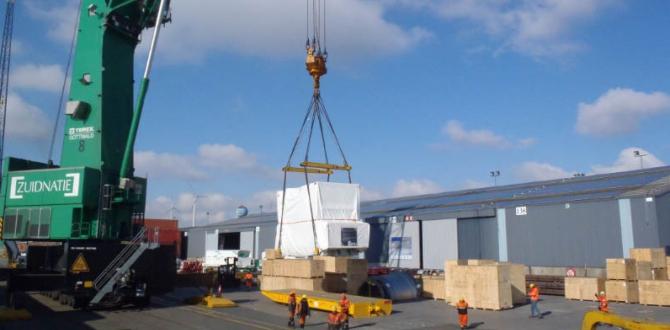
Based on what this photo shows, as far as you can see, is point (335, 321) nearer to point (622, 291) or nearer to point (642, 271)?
point (622, 291)

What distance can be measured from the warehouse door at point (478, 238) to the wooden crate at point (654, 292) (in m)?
11.6

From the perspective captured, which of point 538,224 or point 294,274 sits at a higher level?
point 538,224

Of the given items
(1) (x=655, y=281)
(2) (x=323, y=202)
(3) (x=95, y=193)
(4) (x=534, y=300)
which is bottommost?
(4) (x=534, y=300)

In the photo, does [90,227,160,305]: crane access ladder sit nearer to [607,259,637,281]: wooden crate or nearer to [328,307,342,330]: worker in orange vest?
[328,307,342,330]: worker in orange vest

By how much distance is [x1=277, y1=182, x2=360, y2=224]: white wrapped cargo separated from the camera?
2936 centimetres

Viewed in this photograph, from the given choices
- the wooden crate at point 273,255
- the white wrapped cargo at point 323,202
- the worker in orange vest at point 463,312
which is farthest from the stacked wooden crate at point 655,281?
the wooden crate at point 273,255

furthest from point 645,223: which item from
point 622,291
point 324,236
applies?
point 324,236

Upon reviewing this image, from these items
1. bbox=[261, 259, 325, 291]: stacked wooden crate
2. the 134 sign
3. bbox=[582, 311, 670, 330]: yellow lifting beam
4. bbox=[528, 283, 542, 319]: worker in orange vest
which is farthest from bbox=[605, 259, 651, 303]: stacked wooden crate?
bbox=[582, 311, 670, 330]: yellow lifting beam

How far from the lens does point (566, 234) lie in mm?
31594

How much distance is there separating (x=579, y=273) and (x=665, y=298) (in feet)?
23.9

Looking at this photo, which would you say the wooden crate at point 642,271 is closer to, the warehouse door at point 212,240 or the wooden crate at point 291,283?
the wooden crate at point 291,283

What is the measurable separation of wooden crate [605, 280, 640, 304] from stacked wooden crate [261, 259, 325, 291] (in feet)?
43.1

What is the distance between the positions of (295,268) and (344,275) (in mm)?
2385

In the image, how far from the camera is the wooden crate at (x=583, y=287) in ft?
82.3
